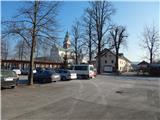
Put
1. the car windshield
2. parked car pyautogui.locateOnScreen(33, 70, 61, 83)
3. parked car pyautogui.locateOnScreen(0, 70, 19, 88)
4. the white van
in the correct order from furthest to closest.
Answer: the white van < parked car pyautogui.locateOnScreen(33, 70, 61, 83) < the car windshield < parked car pyautogui.locateOnScreen(0, 70, 19, 88)

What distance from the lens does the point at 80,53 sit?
62.8 meters

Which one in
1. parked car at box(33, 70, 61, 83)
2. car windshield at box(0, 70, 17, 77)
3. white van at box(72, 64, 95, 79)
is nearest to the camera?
car windshield at box(0, 70, 17, 77)

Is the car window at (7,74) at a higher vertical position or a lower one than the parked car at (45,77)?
higher

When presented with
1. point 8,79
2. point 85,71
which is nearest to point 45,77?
point 8,79

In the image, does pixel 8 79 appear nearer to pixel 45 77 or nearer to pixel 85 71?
pixel 45 77

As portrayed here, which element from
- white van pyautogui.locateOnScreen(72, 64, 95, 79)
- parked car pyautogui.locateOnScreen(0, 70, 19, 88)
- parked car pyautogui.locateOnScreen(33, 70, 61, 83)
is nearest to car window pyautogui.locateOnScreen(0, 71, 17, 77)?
parked car pyautogui.locateOnScreen(0, 70, 19, 88)

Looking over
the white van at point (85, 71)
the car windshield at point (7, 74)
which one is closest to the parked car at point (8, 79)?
the car windshield at point (7, 74)

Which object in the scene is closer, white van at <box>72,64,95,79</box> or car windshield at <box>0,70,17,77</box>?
car windshield at <box>0,70,17,77</box>

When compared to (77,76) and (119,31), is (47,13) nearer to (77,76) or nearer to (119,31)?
(77,76)

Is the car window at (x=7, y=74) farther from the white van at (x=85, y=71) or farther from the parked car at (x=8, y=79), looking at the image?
the white van at (x=85, y=71)

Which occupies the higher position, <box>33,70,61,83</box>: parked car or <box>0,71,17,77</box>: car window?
<box>0,71,17,77</box>: car window

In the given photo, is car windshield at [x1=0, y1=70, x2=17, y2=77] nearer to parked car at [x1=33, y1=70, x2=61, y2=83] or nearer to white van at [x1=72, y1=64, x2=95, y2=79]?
parked car at [x1=33, y1=70, x2=61, y2=83]

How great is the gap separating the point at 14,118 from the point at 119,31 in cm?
5694

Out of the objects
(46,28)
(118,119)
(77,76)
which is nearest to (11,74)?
(46,28)
